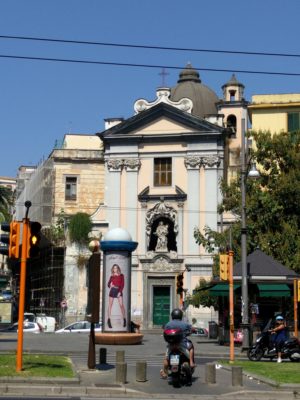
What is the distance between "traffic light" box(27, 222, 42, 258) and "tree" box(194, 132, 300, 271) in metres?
23.1

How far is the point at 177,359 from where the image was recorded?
1509 cm

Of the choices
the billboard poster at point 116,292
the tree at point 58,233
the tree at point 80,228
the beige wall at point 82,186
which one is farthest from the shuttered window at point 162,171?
the billboard poster at point 116,292

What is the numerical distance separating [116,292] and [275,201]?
12.0 metres

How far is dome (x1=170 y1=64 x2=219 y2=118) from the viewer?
233ft

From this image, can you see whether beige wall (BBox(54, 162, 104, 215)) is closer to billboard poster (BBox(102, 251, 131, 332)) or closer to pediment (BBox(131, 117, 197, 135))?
pediment (BBox(131, 117, 197, 135))

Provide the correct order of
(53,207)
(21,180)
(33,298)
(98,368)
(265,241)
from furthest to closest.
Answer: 1. (21,180)
2. (33,298)
3. (53,207)
4. (265,241)
5. (98,368)

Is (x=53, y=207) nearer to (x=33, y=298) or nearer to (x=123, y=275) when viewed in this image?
(x=33, y=298)

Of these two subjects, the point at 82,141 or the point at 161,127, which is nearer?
the point at 161,127

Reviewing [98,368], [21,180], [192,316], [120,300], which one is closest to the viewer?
[98,368]

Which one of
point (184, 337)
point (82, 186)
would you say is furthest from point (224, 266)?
point (82, 186)

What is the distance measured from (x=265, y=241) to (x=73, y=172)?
2808 cm

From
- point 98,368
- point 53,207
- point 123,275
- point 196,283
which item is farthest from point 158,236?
point 98,368

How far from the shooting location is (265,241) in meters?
38.8

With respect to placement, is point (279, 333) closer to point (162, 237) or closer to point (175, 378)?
point (175, 378)
